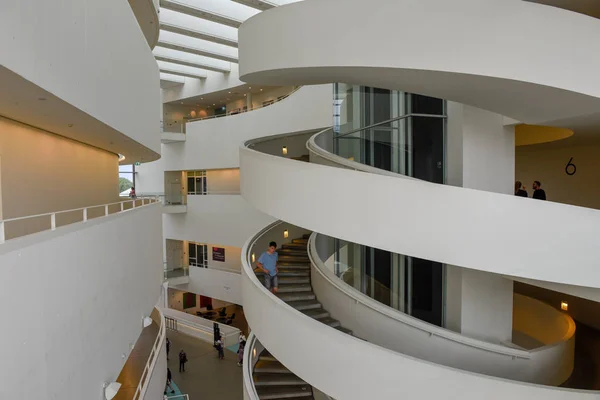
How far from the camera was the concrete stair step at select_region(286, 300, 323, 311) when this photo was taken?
8609mm

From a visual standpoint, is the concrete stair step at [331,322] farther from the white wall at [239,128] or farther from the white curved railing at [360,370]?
the white wall at [239,128]

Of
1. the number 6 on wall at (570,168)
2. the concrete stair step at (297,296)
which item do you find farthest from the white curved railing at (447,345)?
the number 6 on wall at (570,168)

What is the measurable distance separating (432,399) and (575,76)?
4.12 metres

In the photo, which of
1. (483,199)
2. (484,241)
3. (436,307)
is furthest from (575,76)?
(436,307)

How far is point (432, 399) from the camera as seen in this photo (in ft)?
17.4

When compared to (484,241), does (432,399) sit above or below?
below

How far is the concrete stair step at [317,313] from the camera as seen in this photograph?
8.35 metres

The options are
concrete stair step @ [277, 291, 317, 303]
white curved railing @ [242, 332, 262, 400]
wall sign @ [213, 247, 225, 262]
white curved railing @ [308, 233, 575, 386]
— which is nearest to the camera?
white curved railing @ [308, 233, 575, 386]

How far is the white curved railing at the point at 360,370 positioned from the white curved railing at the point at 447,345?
4.18ft

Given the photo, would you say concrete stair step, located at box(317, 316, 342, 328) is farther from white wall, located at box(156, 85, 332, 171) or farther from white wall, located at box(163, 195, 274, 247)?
white wall, located at box(163, 195, 274, 247)

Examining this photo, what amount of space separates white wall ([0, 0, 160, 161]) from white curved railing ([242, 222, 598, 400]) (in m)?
4.23

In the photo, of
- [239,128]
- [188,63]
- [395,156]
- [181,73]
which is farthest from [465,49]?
[181,73]

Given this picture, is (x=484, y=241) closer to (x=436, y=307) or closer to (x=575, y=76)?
(x=575, y=76)

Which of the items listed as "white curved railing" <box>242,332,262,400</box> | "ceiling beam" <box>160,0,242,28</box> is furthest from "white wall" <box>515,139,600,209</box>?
"ceiling beam" <box>160,0,242,28</box>
